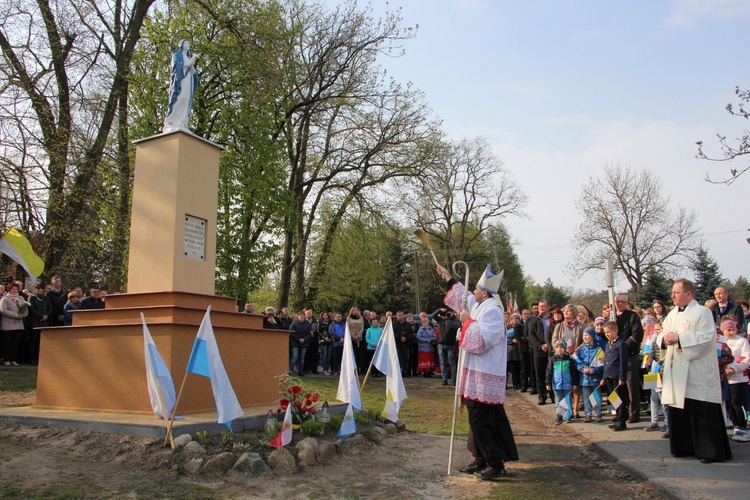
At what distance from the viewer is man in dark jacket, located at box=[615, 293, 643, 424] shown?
935cm

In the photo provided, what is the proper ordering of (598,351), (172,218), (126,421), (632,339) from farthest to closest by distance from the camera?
(598,351), (632,339), (172,218), (126,421)

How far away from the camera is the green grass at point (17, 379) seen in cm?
991

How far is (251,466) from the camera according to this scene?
602 centimetres

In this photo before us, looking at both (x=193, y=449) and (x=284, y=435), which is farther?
(x=284, y=435)

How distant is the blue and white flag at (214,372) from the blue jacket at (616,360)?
19.2 ft

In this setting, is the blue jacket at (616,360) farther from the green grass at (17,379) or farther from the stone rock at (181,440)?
the green grass at (17,379)

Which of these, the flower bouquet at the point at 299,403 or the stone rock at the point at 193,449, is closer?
the stone rock at the point at 193,449

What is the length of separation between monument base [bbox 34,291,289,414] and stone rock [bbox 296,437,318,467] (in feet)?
6.15

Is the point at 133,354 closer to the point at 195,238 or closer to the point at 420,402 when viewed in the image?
the point at 195,238

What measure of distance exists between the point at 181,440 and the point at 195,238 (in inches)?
141

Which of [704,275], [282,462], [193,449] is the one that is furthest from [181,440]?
A: [704,275]

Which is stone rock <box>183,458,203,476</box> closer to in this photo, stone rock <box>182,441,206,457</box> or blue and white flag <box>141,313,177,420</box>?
stone rock <box>182,441,206,457</box>

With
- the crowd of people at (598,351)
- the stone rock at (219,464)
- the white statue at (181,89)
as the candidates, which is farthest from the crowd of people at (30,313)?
the stone rock at (219,464)

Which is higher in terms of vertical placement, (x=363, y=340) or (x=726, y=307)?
(x=726, y=307)
